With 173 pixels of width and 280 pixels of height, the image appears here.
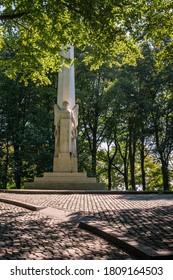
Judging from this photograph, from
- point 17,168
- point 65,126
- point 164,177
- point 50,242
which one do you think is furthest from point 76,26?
point 164,177

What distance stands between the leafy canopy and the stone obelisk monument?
8.25m

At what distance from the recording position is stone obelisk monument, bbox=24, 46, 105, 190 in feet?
69.8

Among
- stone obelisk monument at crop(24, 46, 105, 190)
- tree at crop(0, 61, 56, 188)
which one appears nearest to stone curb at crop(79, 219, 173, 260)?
stone obelisk monument at crop(24, 46, 105, 190)

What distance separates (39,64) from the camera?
45.6ft

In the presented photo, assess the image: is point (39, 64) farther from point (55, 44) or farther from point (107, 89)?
point (107, 89)

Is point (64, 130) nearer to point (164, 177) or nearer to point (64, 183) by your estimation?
point (64, 183)

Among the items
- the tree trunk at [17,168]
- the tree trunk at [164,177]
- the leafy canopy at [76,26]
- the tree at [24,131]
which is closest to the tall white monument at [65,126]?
the tree at [24,131]

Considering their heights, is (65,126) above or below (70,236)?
above

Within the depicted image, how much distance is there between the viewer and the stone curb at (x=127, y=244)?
4068 mm

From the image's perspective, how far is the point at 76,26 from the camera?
1230 centimetres

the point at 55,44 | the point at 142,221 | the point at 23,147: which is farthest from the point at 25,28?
the point at 23,147

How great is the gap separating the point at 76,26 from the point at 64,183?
11.1 metres

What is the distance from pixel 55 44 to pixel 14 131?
1910 cm

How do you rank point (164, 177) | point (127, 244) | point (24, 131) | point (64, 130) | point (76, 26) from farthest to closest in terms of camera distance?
1. point (164, 177)
2. point (24, 131)
3. point (64, 130)
4. point (76, 26)
5. point (127, 244)
